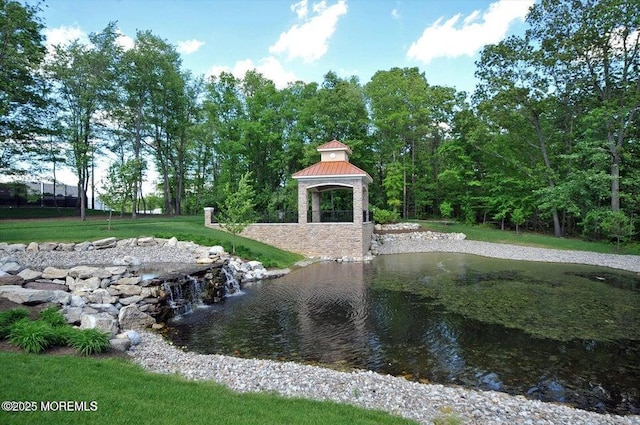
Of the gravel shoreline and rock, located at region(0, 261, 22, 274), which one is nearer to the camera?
the gravel shoreline

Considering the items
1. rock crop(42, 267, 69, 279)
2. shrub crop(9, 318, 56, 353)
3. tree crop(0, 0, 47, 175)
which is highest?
tree crop(0, 0, 47, 175)

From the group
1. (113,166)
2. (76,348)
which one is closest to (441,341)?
(76,348)

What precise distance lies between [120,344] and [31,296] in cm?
317

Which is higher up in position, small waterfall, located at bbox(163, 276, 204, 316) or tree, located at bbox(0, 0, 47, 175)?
tree, located at bbox(0, 0, 47, 175)

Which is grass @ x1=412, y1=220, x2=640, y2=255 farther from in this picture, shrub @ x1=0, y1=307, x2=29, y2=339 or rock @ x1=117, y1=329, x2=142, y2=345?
shrub @ x1=0, y1=307, x2=29, y2=339

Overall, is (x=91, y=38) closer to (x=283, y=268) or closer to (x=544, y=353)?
(x=283, y=268)

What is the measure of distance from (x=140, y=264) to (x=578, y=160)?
30764 mm

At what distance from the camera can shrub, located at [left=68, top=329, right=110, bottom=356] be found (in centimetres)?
618

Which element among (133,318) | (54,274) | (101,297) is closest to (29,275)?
(54,274)

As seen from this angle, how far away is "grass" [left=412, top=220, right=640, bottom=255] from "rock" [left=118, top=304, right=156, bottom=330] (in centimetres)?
2528

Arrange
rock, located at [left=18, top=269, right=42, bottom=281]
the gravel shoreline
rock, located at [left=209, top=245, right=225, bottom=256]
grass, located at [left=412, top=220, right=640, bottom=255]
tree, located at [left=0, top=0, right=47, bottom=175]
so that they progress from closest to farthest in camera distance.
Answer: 1. the gravel shoreline
2. rock, located at [left=18, top=269, right=42, bottom=281]
3. rock, located at [left=209, top=245, right=225, bottom=256]
4. tree, located at [left=0, top=0, right=47, bottom=175]
5. grass, located at [left=412, top=220, right=640, bottom=255]

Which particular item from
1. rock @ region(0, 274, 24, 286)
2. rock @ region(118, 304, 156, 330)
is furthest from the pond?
rock @ region(0, 274, 24, 286)

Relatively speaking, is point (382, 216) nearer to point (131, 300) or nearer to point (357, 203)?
point (357, 203)

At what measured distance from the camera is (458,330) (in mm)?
9008
